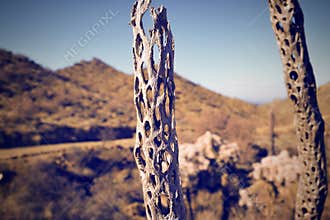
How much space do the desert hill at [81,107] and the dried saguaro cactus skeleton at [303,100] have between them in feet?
33.1

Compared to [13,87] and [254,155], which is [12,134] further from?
[254,155]

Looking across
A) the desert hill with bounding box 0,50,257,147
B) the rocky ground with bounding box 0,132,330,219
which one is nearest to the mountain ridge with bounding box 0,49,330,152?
the desert hill with bounding box 0,50,257,147

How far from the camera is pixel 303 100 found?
3.35 metres

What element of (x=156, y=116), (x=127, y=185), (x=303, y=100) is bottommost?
(x=127, y=185)

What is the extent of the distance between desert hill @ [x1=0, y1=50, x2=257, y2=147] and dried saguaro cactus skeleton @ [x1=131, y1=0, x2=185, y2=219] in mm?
11031

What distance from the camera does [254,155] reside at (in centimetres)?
1218

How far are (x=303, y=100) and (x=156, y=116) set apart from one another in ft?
7.80

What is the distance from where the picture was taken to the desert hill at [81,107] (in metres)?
13.3

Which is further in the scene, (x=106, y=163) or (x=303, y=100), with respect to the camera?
(x=106, y=163)

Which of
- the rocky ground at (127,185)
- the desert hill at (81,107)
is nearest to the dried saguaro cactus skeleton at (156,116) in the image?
the rocky ground at (127,185)

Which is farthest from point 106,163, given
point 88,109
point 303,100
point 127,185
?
point 303,100

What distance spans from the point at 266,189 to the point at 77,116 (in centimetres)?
1378

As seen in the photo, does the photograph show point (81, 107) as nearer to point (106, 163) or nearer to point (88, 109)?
point (88, 109)

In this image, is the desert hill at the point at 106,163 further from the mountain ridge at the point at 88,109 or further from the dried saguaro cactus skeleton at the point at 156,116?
the dried saguaro cactus skeleton at the point at 156,116
